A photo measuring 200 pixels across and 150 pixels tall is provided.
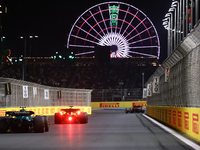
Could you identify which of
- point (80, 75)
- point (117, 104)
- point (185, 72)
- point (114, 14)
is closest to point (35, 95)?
point (185, 72)

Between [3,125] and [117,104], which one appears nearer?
[3,125]

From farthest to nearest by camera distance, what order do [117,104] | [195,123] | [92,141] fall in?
1. [117,104]
2. [195,123]
3. [92,141]

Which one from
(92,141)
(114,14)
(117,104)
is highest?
(114,14)

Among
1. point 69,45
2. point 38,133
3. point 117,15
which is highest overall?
point 117,15

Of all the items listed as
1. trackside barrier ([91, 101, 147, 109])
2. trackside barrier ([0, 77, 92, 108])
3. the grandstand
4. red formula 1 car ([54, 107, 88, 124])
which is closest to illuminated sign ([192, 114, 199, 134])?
red formula 1 car ([54, 107, 88, 124])

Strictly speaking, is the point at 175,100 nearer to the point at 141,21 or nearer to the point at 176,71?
the point at 176,71

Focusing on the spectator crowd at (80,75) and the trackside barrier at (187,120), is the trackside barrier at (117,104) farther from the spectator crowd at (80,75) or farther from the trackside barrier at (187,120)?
the trackside barrier at (187,120)

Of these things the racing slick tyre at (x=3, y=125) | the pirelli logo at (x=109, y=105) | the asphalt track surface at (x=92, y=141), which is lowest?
the pirelli logo at (x=109, y=105)

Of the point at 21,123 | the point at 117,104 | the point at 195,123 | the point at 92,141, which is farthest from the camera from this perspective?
the point at 117,104

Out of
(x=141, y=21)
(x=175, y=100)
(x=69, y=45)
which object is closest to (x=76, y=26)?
(x=69, y=45)

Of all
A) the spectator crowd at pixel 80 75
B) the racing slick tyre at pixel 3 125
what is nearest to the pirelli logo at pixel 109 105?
the spectator crowd at pixel 80 75

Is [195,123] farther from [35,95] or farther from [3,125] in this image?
[35,95]

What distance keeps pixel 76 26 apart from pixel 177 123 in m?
46.6

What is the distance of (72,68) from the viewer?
8669cm
